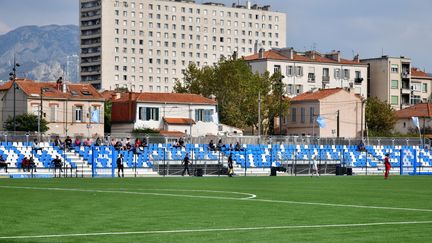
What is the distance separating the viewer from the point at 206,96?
136 meters

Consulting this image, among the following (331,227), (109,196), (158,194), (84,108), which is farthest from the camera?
(84,108)

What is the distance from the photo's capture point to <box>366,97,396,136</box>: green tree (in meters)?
146

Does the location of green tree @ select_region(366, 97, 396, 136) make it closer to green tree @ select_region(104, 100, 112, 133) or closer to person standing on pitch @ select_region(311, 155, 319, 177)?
green tree @ select_region(104, 100, 112, 133)

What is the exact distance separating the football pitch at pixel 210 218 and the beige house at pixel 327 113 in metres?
97.5

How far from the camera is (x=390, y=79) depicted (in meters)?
172

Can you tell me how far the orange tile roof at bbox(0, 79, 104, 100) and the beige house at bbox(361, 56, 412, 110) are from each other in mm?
70378

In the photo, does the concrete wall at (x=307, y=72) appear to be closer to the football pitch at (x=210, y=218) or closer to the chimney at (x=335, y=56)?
the chimney at (x=335, y=56)

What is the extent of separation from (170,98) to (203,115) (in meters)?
5.25

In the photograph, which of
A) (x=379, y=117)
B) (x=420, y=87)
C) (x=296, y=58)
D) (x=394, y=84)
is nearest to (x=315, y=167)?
(x=379, y=117)

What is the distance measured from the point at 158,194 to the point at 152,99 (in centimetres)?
8596

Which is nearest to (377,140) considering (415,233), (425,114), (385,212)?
(425,114)

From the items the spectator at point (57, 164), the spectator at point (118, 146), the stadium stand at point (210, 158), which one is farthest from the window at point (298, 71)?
the spectator at point (57, 164)

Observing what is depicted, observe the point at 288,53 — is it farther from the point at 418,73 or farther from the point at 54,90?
the point at 54,90

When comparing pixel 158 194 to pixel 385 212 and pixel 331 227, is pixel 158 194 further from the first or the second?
pixel 331 227
